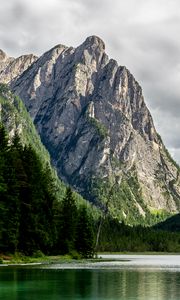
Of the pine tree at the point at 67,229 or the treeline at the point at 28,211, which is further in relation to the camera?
the pine tree at the point at 67,229

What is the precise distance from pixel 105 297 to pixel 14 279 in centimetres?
1428

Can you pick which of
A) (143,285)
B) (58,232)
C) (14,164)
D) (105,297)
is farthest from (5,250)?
(105,297)

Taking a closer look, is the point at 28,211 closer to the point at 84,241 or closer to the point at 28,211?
the point at 28,211

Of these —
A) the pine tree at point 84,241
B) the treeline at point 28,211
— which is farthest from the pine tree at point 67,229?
the pine tree at point 84,241

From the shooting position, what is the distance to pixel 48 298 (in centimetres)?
3012

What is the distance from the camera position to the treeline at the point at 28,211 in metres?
76.7

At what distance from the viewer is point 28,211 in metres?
83.8

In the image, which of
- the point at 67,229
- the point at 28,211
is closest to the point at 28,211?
the point at 28,211

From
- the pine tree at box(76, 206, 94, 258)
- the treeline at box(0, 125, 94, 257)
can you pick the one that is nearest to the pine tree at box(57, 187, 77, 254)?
the treeline at box(0, 125, 94, 257)

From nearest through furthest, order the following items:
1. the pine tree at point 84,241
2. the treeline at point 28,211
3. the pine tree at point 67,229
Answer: the treeline at point 28,211 < the pine tree at point 67,229 < the pine tree at point 84,241

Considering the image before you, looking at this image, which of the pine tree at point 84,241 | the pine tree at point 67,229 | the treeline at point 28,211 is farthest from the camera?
the pine tree at point 84,241

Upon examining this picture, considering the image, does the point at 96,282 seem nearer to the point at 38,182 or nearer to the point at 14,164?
the point at 14,164

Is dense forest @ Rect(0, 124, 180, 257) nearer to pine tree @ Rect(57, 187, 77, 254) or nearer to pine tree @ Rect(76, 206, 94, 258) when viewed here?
pine tree @ Rect(57, 187, 77, 254)

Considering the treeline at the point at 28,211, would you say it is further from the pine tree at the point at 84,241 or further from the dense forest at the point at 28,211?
the pine tree at the point at 84,241
